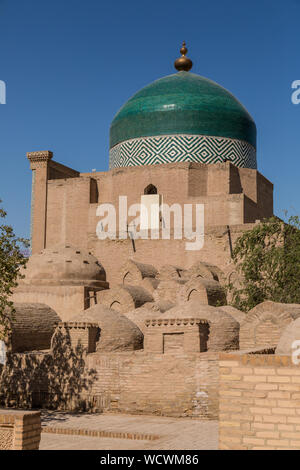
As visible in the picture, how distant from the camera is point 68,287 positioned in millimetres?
17078

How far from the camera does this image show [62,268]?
17781mm

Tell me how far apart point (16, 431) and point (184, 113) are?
63.5 ft

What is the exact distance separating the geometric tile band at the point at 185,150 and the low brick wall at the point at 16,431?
59.8 ft

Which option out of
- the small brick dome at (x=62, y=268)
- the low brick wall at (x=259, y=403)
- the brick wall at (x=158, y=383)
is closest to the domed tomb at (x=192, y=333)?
the brick wall at (x=158, y=383)

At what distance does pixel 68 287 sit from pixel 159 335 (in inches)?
278

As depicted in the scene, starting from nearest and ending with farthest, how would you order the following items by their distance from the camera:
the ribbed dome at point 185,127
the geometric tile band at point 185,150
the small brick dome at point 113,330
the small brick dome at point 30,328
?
the small brick dome at point 113,330
the small brick dome at point 30,328
the geometric tile band at point 185,150
the ribbed dome at point 185,127

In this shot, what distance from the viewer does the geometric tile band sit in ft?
75.9

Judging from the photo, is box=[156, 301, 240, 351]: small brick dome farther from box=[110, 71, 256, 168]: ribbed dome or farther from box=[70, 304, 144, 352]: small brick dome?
box=[110, 71, 256, 168]: ribbed dome

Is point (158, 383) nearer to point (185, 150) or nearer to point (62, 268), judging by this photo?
point (62, 268)

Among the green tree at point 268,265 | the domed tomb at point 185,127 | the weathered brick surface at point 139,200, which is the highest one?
the domed tomb at point 185,127

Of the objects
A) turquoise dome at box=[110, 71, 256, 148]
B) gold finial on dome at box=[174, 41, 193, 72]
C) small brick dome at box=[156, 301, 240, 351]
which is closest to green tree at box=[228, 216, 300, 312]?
small brick dome at box=[156, 301, 240, 351]

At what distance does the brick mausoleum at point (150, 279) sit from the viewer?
10172 mm

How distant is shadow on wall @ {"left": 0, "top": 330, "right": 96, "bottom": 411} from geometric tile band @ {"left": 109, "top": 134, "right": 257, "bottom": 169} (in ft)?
43.7

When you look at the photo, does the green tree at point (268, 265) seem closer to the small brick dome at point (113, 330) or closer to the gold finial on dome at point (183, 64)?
the small brick dome at point (113, 330)
